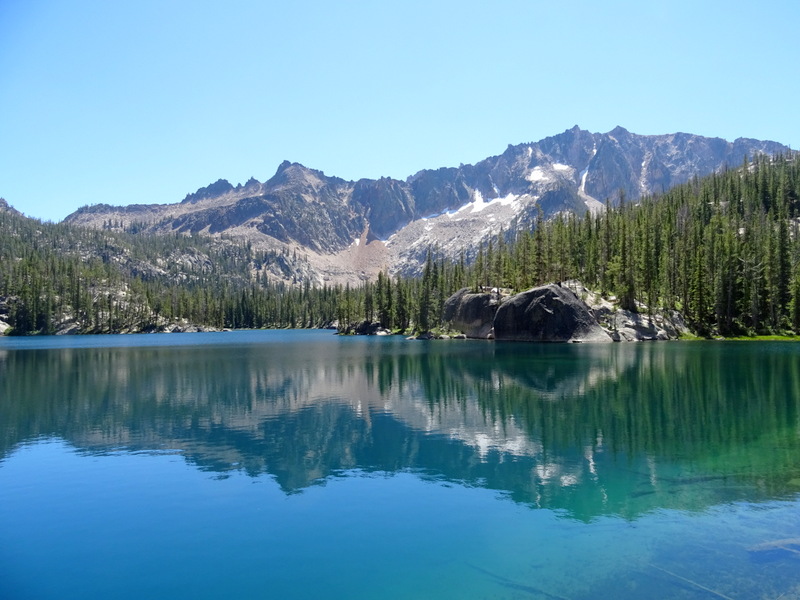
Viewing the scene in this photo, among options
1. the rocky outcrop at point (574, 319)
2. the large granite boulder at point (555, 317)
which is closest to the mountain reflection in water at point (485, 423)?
the large granite boulder at point (555, 317)

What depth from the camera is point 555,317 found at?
108m

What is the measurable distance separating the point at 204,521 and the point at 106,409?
29.5m

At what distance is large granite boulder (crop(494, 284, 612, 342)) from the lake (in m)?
58.8

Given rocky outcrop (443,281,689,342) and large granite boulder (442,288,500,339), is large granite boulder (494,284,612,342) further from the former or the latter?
large granite boulder (442,288,500,339)

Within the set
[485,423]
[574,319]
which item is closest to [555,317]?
[574,319]

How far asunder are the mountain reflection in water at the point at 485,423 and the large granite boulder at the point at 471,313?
57.7m

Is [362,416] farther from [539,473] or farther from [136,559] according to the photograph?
[136,559]

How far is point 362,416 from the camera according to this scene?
3878 centimetres

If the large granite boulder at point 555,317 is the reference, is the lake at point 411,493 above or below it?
below

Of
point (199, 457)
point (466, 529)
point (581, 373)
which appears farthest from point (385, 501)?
point (581, 373)

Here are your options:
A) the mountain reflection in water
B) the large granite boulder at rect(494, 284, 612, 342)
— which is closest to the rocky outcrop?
the large granite boulder at rect(494, 284, 612, 342)

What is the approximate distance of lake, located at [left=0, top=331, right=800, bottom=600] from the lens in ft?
48.5

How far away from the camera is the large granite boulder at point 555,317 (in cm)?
10656

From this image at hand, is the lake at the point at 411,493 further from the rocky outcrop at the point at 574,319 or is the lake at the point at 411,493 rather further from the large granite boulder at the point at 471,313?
the large granite boulder at the point at 471,313
